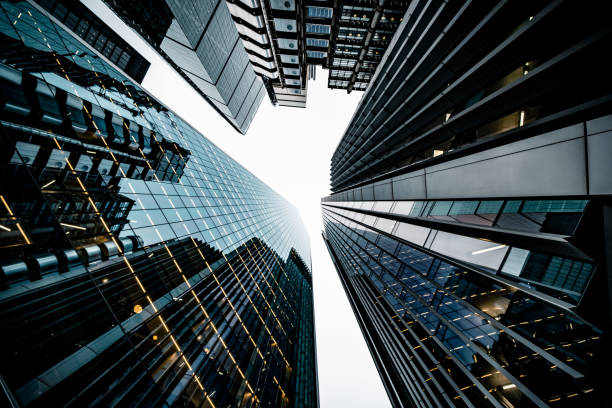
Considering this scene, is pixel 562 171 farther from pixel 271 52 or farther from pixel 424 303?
pixel 271 52

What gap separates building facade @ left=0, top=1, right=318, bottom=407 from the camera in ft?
27.0

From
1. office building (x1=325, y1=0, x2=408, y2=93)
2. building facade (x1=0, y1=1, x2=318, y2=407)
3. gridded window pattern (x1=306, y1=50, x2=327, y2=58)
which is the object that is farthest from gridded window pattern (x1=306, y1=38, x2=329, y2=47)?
building facade (x1=0, y1=1, x2=318, y2=407)

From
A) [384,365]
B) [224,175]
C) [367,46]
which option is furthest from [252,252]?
[367,46]

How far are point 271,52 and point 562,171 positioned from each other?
5136cm

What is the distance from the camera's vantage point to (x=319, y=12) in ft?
115

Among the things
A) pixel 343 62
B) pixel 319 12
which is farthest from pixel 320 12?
pixel 343 62

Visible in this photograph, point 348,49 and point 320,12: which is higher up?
→ point 348,49

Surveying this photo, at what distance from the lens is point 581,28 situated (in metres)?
5.61

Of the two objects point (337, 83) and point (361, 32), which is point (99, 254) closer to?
point (361, 32)

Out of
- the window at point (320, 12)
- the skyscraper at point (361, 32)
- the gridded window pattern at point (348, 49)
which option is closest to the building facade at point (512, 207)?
the window at point (320, 12)

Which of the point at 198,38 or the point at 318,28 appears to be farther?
the point at 198,38

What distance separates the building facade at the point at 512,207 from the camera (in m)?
4.49

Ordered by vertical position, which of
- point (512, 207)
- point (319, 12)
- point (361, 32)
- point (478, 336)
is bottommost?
point (478, 336)

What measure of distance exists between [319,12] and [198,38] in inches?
925
